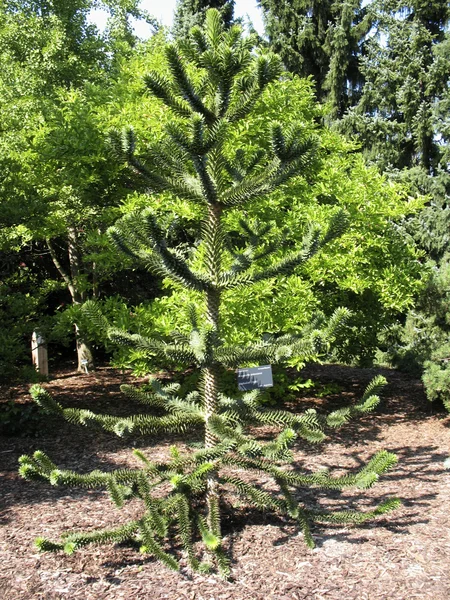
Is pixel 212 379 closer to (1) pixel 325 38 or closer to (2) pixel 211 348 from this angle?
(2) pixel 211 348

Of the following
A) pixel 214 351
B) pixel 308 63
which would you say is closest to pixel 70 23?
pixel 308 63

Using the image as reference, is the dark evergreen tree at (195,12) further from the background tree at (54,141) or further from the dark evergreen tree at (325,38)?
the background tree at (54,141)

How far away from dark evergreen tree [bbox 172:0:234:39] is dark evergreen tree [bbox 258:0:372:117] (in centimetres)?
180

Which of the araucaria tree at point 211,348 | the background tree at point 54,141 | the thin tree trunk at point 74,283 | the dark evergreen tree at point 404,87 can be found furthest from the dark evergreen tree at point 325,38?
the araucaria tree at point 211,348

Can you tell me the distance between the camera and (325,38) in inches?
762

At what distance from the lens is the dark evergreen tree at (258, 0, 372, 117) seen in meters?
18.6

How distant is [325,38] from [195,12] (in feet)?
15.3

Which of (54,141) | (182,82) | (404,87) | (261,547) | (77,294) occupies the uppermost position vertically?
(404,87)

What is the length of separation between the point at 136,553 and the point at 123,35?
44.3 feet

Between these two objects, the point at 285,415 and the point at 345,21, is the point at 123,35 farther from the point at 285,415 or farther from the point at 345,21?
the point at 285,415

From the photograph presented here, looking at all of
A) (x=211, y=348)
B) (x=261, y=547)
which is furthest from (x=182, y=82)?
(x=261, y=547)

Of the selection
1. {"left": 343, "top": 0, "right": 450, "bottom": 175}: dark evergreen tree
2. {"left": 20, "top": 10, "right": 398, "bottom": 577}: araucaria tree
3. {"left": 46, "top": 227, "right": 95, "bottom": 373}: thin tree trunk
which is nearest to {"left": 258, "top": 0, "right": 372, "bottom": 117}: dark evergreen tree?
{"left": 343, "top": 0, "right": 450, "bottom": 175}: dark evergreen tree

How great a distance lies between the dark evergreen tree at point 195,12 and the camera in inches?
687

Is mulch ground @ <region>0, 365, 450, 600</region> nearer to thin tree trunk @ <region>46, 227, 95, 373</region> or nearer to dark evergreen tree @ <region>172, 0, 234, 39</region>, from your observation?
thin tree trunk @ <region>46, 227, 95, 373</region>
